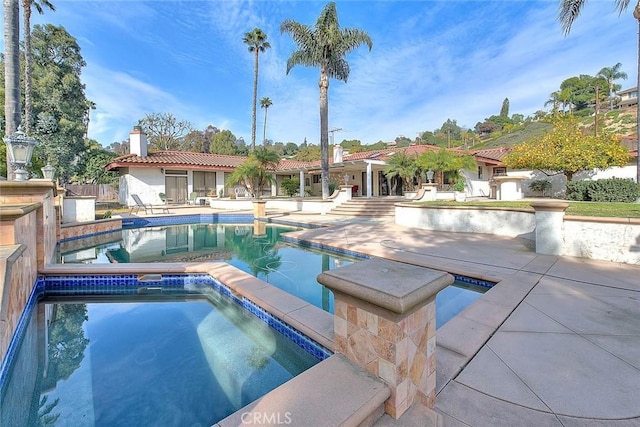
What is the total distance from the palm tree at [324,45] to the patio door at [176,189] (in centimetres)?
1190

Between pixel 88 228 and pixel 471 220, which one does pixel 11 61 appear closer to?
pixel 88 228

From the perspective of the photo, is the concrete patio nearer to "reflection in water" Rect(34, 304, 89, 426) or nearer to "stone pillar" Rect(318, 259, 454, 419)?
"stone pillar" Rect(318, 259, 454, 419)

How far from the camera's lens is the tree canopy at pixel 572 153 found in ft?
42.6

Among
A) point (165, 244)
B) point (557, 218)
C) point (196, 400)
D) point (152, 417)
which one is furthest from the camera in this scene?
point (165, 244)

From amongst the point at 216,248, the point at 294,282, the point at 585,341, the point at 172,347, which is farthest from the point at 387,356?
the point at 216,248

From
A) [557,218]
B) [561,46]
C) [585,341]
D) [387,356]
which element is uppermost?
[561,46]

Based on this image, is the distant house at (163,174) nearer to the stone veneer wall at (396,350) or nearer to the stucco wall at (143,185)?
the stucco wall at (143,185)

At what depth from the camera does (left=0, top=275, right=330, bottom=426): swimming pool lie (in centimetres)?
260

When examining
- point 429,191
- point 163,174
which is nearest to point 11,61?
point 163,174

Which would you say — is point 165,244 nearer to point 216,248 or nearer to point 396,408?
point 216,248

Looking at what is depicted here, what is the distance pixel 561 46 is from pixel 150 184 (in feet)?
83.4

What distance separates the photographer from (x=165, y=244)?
9.95m

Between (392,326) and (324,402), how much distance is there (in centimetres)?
60

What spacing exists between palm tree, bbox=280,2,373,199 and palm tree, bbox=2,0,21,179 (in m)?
11.5
